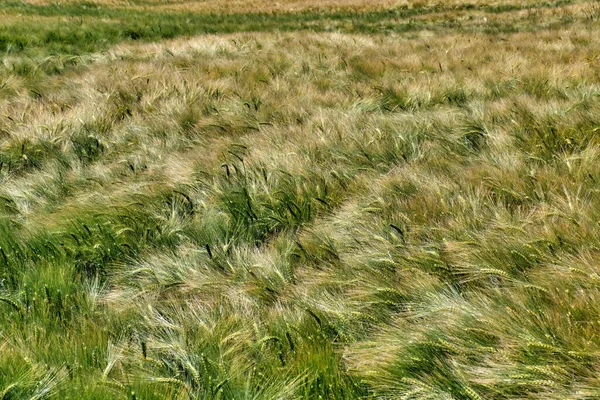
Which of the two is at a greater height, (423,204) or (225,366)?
(423,204)

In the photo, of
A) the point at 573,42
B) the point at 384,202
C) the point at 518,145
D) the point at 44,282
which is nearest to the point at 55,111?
the point at 44,282

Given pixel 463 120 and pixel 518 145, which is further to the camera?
pixel 463 120

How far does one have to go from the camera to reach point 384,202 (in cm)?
266

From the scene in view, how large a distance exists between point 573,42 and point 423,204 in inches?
276

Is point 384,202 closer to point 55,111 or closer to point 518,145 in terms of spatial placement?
point 518,145

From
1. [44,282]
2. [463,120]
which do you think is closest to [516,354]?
[44,282]

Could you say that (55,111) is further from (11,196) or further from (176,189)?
(176,189)

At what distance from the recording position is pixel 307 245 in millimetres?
2430

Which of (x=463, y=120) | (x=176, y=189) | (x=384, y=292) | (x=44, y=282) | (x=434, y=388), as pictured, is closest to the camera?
(x=434, y=388)

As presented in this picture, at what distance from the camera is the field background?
1556 mm

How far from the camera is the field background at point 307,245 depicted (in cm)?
156

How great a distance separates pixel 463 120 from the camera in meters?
3.95

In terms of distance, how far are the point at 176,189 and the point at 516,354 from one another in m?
2.26

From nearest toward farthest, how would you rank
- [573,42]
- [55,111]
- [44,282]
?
[44,282], [55,111], [573,42]
